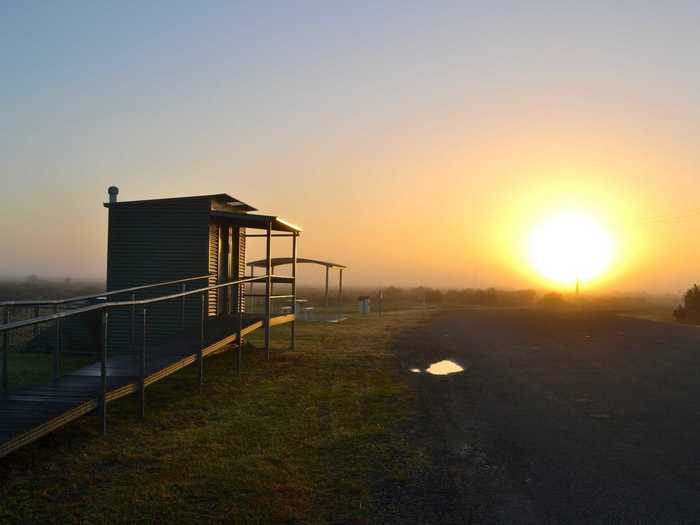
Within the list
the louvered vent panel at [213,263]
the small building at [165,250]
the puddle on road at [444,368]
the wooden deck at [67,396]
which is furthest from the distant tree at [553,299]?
the wooden deck at [67,396]

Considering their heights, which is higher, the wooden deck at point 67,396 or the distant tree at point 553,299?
the wooden deck at point 67,396

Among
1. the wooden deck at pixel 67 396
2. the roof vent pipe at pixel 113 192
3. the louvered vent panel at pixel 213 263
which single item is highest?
the roof vent pipe at pixel 113 192

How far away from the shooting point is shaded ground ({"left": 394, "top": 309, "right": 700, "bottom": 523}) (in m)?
5.32

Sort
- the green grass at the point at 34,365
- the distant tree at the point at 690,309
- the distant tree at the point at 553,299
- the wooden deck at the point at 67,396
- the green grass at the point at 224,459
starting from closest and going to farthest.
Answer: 1. the green grass at the point at 224,459
2. the wooden deck at the point at 67,396
3. the green grass at the point at 34,365
4. the distant tree at the point at 690,309
5. the distant tree at the point at 553,299

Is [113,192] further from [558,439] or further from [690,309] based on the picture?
[690,309]

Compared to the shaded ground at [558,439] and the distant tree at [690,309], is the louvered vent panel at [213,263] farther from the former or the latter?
the distant tree at [690,309]

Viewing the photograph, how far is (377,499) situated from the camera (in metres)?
5.42

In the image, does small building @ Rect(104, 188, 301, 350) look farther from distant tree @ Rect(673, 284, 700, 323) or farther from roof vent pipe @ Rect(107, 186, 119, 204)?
distant tree @ Rect(673, 284, 700, 323)

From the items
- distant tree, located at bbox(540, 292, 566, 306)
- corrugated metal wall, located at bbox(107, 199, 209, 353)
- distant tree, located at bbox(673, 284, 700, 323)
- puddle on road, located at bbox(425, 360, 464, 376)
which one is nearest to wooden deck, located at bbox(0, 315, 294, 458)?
corrugated metal wall, located at bbox(107, 199, 209, 353)

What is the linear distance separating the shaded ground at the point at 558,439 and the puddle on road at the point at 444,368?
340 mm

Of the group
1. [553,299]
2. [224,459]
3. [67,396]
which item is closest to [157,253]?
[67,396]

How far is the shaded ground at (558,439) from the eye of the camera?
532 centimetres

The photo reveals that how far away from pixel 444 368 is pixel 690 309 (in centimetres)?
2735

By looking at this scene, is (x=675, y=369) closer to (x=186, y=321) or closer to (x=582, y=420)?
(x=582, y=420)
